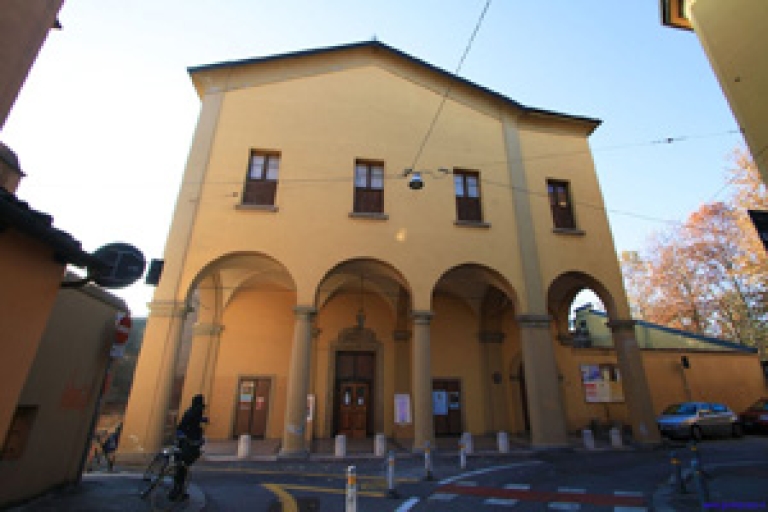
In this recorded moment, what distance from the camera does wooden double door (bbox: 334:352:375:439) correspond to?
13.7 metres

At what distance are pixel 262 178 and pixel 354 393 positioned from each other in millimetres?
8427

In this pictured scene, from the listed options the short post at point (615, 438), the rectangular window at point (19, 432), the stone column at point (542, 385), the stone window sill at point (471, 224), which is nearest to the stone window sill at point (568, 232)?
the stone window sill at point (471, 224)

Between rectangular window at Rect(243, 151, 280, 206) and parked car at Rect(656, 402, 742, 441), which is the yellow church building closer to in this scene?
rectangular window at Rect(243, 151, 280, 206)

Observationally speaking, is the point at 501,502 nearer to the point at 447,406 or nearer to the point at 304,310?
the point at 304,310

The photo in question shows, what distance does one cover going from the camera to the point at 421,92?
558 inches

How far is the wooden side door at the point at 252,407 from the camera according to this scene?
1328 cm

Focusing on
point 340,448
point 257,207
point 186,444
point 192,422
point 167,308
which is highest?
point 257,207

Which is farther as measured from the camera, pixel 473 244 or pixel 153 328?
pixel 473 244

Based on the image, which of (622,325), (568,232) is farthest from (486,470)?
(568,232)

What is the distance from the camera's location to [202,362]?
13.4m

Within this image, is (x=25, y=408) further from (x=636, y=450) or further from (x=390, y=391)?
(x=636, y=450)

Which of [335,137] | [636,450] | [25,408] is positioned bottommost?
[636,450]

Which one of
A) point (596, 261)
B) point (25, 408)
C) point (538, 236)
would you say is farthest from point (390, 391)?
point (25, 408)

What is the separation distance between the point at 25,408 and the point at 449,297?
13209 millimetres
